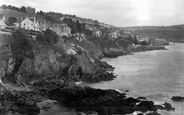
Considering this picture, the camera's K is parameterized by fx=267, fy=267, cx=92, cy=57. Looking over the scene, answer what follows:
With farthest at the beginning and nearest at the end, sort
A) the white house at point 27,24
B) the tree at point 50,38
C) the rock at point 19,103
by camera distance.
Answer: the white house at point 27,24
the tree at point 50,38
the rock at point 19,103

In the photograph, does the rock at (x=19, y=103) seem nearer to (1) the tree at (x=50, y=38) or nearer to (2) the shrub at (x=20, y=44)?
(2) the shrub at (x=20, y=44)

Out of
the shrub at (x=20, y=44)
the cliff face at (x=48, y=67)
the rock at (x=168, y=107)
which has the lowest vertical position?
the rock at (x=168, y=107)

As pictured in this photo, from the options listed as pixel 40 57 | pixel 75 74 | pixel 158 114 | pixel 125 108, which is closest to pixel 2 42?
pixel 40 57

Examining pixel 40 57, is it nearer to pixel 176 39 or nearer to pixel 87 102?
pixel 87 102

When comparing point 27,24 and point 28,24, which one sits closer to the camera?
point 27,24

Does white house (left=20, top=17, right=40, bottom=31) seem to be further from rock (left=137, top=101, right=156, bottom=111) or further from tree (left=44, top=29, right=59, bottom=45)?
rock (left=137, top=101, right=156, bottom=111)

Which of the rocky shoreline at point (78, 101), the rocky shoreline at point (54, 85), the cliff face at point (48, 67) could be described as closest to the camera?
the rocky shoreline at point (78, 101)

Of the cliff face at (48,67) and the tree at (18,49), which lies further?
the cliff face at (48,67)

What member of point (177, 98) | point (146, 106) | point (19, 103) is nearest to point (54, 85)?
point (19, 103)

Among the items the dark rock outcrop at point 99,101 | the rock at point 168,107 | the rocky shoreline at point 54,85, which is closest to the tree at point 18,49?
the rocky shoreline at point 54,85

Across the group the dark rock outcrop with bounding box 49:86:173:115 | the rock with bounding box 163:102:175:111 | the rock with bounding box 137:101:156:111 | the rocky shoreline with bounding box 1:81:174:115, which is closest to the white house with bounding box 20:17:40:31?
the rocky shoreline with bounding box 1:81:174:115

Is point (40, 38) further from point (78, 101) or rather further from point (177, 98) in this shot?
point (177, 98)
